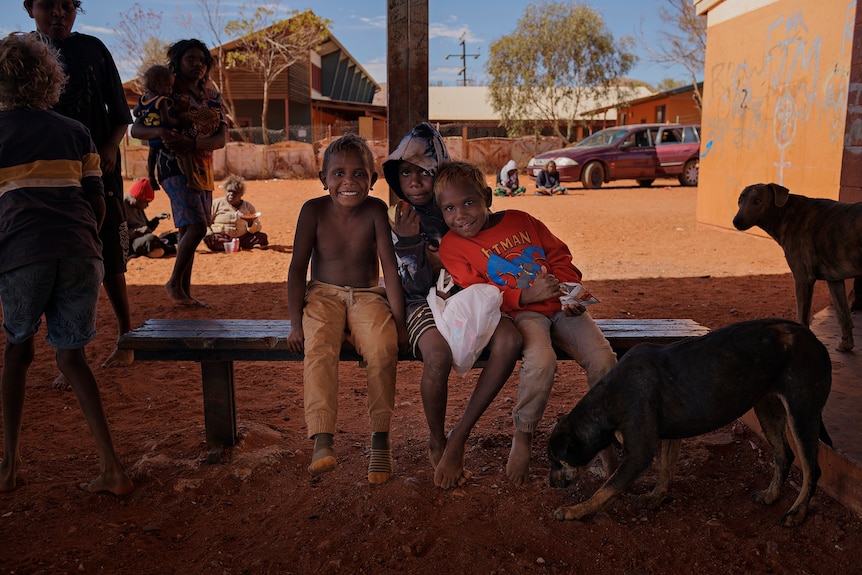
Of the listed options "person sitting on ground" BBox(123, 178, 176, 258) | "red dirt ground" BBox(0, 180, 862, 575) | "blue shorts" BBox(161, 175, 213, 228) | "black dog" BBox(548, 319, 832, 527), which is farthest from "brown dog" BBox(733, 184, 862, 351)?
"person sitting on ground" BBox(123, 178, 176, 258)

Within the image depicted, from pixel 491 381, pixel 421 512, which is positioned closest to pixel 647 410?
pixel 491 381

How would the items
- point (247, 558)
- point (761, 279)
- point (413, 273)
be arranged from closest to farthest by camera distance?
point (247, 558) < point (413, 273) < point (761, 279)

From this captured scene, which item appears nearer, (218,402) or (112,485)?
(112,485)

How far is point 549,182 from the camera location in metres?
18.3

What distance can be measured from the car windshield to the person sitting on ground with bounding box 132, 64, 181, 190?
1618 cm

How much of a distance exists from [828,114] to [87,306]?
8787 millimetres

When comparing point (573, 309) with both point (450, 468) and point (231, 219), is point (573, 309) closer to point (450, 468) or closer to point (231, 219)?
point (450, 468)

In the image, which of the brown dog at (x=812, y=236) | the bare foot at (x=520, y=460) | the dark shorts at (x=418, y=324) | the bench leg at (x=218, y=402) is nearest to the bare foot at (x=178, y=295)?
the bench leg at (x=218, y=402)

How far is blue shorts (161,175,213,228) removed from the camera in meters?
5.88

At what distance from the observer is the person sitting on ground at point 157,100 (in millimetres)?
5570

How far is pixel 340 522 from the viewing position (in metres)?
2.78

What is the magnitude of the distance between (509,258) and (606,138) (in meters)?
18.4

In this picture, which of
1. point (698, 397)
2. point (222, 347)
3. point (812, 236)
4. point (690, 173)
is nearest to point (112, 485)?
point (222, 347)

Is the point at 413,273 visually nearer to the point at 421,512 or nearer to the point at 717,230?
the point at 421,512
